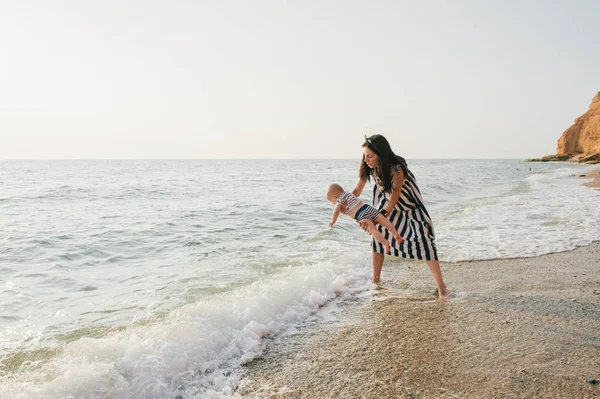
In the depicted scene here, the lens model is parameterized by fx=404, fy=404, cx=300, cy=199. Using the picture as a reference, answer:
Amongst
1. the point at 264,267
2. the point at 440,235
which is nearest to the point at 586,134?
the point at 440,235

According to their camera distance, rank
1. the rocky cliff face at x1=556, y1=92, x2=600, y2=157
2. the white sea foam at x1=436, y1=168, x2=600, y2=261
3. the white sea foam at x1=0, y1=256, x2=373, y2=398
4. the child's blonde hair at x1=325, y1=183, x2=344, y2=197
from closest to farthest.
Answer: the white sea foam at x1=0, y1=256, x2=373, y2=398 → the child's blonde hair at x1=325, y1=183, x2=344, y2=197 → the white sea foam at x1=436, y1=168, x2=600, y2=261 → the rocky cliff face at x1=556, y1=92, x2=600, y2=157

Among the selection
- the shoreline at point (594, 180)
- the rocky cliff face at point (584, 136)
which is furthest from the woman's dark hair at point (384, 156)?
the rocky cliff face at point (584, 136)

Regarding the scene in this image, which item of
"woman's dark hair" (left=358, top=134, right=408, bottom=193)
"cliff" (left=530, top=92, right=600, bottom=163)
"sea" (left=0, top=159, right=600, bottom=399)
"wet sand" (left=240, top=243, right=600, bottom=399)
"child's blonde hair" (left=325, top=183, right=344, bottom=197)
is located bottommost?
"sea" (left=0, top=159, right=600, bottom=399)

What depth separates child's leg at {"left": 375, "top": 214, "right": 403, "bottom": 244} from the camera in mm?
4516

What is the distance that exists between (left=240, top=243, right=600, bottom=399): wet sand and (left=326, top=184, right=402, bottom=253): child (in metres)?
0.78

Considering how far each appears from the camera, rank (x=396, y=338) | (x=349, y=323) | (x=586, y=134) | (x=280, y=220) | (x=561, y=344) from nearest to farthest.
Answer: (x=561, y=344) → (x=396, y=338) → (x=349, y=323) → (x=280, y=220) → (x=586, y=134)

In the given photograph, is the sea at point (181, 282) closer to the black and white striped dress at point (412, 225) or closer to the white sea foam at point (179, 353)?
the white sea foam at point (179, 353)

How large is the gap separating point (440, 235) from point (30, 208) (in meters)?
13.6

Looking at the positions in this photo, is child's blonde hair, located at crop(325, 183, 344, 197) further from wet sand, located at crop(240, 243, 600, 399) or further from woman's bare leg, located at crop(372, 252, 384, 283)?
wet sand, located at crop(240, 243, 600, 399)

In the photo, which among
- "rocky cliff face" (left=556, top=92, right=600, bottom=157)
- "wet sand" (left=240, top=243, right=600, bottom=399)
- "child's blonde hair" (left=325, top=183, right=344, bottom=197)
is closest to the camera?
"wet sand" (left=240, top=243, right=600, bottom=399)

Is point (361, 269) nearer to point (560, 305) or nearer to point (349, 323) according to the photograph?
point (349, 323)

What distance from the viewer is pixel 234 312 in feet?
13.9

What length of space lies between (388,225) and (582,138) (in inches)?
3218

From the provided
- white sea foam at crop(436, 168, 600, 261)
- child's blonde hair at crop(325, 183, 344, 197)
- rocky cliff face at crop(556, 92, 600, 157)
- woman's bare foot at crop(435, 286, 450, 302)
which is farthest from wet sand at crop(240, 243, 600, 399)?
rocky cliff face at crop(556, 92, 600, 157)
